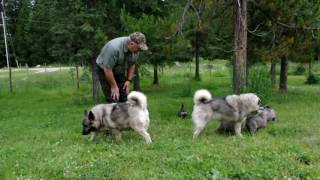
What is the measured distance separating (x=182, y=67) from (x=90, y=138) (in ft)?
112

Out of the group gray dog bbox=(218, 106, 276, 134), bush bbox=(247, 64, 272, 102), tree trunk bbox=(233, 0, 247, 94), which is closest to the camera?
gray dog bbox=(218, 106, 276, 134)

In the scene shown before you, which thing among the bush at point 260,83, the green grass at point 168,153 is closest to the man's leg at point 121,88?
the green grass at point 168,153

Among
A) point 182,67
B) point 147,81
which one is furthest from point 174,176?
point 182,67

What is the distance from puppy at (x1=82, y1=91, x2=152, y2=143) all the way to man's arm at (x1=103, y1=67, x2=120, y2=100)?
1.08 feet

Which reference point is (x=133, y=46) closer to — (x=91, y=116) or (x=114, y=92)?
(x=114, y=92)

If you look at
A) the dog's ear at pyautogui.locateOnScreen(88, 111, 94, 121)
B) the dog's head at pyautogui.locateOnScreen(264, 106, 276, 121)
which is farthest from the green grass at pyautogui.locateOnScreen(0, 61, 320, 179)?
the dog's ear at pyautogui.locateOnScreen(88, 111, 94, 121)

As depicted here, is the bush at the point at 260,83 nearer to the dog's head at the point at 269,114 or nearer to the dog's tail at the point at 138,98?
the dog's head at the point at 269,114

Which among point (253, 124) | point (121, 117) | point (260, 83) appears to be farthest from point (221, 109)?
point (260, 83)

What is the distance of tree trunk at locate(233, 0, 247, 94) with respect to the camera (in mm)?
12031

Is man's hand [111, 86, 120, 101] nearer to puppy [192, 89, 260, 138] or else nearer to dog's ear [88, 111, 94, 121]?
dog's ear [88, 111, 94, 121]

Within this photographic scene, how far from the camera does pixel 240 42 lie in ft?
39.8

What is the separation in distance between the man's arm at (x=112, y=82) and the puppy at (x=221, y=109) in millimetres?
1500

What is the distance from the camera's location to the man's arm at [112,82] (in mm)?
8594

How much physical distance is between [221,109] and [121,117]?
1.95 m
